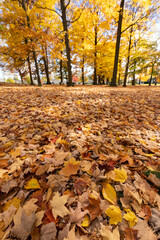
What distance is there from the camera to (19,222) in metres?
0.76

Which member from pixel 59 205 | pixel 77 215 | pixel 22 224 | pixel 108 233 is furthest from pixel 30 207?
pixel 108 233

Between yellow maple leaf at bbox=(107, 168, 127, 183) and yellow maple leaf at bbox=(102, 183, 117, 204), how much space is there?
0.32 ft

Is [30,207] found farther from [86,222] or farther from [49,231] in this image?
[86,222]

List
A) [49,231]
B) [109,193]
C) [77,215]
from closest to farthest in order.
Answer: [49,231] → [77,215] → [109,193]

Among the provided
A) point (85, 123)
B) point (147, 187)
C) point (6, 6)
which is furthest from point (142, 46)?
point (147, 187)

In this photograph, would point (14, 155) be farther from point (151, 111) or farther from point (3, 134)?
point (151, 111)

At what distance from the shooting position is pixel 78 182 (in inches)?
41.7

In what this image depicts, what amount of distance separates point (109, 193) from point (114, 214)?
16 cm

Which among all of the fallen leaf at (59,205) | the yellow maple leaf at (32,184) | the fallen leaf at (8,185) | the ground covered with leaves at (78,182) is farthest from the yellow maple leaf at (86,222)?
the fallen leaf at (8,185)

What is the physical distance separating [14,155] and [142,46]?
16.8m

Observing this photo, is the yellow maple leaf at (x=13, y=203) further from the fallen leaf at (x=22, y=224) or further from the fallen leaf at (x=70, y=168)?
the fallen leaf at (x=70, y=168)

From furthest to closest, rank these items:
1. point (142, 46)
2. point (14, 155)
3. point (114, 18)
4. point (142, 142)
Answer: point (142, 46) < point (114, 18) < point (142, 142) < point (14, 155)

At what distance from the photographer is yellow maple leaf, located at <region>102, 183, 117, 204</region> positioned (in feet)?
3.08

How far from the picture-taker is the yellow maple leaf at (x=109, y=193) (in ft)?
3.08
